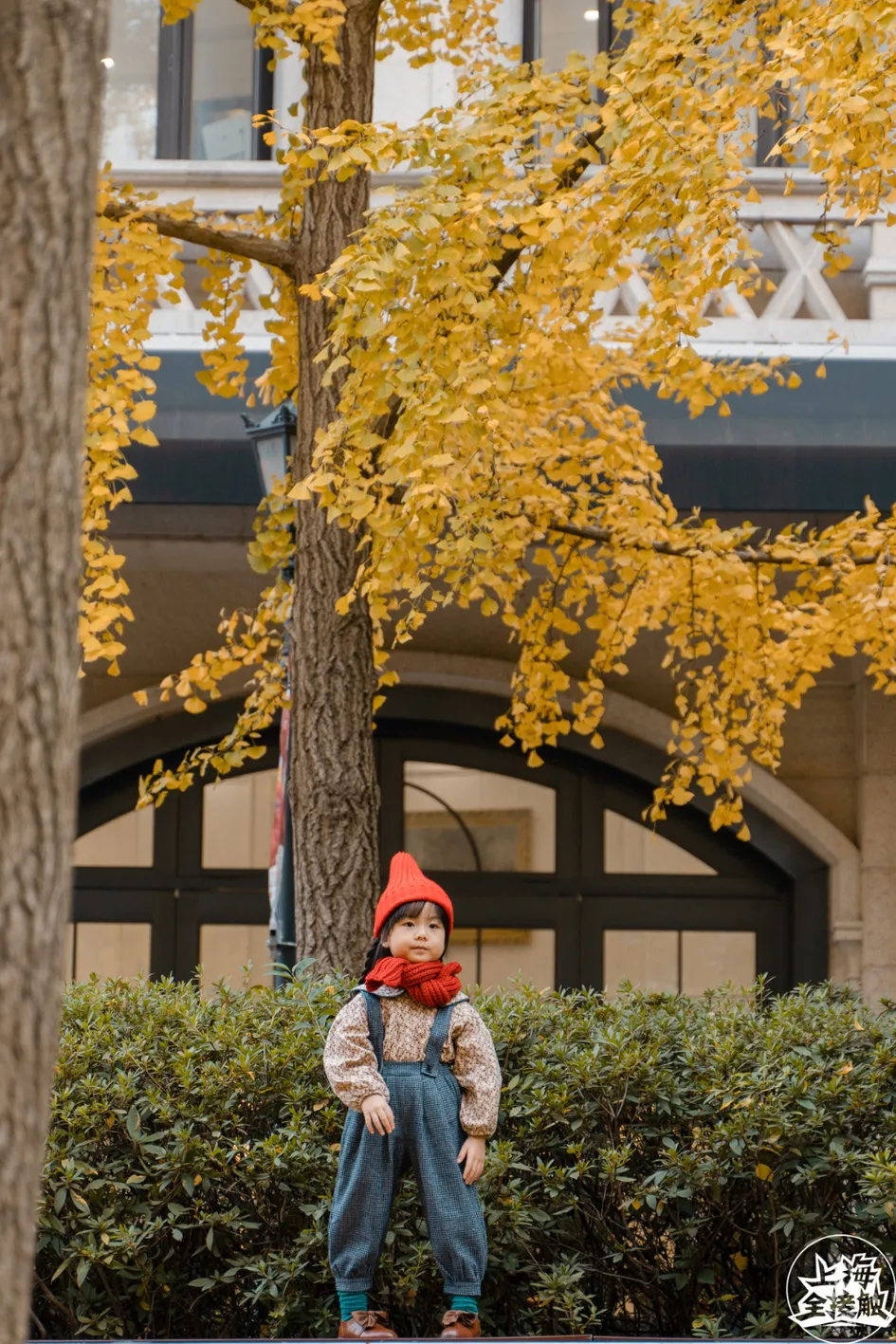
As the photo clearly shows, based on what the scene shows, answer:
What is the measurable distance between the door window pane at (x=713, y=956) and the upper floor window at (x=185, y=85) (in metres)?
6.29

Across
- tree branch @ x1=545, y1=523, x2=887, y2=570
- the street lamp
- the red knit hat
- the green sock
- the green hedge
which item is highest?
the street lamp

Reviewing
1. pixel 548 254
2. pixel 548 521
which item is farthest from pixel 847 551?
pixel 548 254

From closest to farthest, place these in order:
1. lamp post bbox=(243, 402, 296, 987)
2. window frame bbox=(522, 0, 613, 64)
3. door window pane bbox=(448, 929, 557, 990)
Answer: lamp post bbox=(243, 402, 296, 987) < window frame bbox=(522, 0, 613, 64) < door window pane bbox=(448, 929, 557, 990)

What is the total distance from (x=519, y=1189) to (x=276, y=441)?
3.50 m

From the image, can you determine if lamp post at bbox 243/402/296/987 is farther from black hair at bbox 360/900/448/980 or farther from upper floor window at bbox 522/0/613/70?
upper floor window at bbox 522/0/613/70

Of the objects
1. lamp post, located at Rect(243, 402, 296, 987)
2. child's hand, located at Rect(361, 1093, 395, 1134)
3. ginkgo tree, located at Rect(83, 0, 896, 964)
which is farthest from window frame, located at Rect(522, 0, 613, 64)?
child's hand, located at Rect(361, 1093, 395, 1134)

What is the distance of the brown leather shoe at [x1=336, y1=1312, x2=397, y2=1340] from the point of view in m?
4.05

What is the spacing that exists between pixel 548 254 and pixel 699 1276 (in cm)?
349

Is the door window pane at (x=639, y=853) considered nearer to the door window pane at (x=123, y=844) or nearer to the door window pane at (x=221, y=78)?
the door window pane at (x=123, y=844)

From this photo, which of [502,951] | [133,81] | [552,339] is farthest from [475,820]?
[133,81]

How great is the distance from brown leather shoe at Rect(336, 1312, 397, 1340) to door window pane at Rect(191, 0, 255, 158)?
800 centimetres

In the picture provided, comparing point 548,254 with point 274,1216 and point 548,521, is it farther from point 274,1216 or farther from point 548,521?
point 274,1216

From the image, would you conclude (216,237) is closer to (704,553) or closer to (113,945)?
(704,553)

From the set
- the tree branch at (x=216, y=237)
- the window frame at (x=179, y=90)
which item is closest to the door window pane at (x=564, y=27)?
the window frame at (x=179, y=90)
